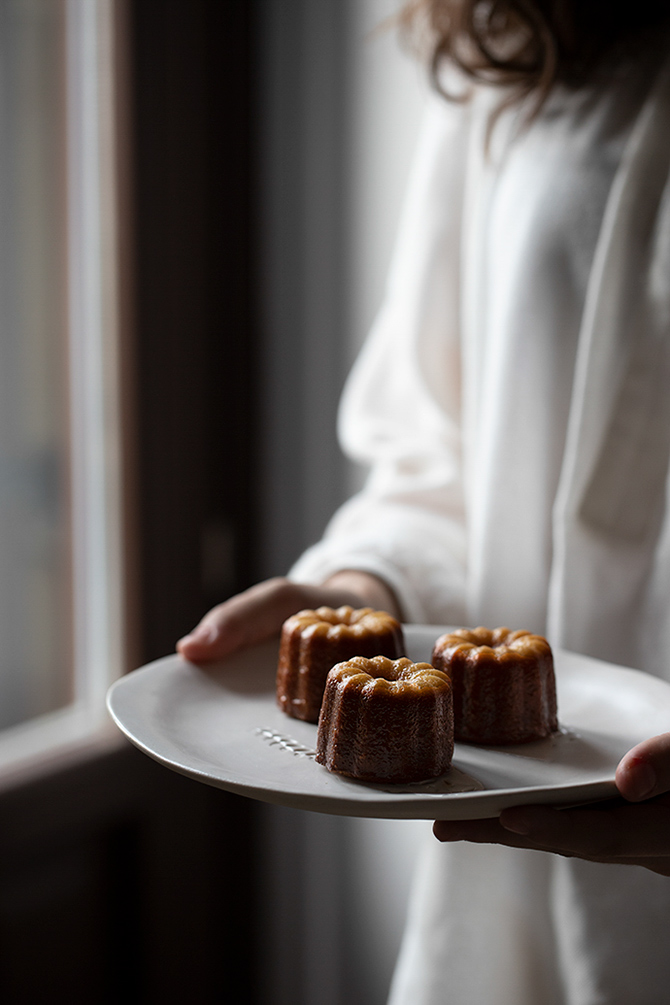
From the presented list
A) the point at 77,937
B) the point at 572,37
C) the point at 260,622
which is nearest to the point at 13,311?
the point at 260,622

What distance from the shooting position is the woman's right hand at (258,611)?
0.87m

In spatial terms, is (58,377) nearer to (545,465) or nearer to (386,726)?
(545,465)

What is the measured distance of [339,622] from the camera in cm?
91

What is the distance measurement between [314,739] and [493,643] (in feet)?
0.73

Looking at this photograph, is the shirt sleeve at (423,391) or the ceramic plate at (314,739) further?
the shirt sleeve at (423,391)

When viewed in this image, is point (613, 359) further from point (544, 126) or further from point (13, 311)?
point (13, 311)

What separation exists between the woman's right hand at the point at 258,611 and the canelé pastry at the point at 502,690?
18 centimetres

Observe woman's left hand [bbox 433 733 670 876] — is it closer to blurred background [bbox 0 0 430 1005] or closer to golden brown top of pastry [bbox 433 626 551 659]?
golden brown top of pastry [bbox 433 626 551 659]

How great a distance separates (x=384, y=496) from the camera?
125cm

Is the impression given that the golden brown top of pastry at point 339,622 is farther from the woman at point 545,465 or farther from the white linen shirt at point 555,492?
the white linen shirt at point 555,492

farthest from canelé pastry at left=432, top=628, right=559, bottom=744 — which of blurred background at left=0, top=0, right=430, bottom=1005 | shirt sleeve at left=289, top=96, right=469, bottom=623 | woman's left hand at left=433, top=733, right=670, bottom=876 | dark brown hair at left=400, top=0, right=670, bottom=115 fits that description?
blurred background at left=0, top=0, right=430, bottom=1005

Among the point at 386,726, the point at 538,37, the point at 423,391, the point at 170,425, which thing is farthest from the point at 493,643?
the point at 170,425

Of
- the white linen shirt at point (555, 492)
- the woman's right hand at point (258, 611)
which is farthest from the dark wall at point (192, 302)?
the woman's right hand at point (258, 611)

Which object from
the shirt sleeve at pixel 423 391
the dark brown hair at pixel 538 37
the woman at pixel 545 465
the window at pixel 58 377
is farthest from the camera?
the window at pixel 58 377
